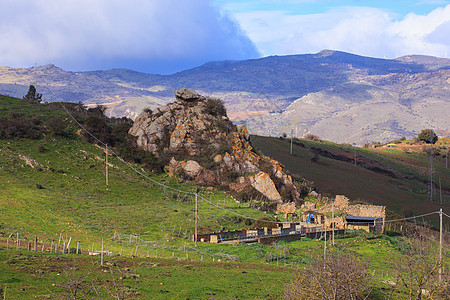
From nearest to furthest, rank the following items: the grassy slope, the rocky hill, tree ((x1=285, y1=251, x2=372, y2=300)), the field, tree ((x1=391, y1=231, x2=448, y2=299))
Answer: tree ((x1=285, y1=251, x2=372, y2=300)) → tree ((x1=391, y1=231, x2=448, y2=299)) → the field → the rocky hill → the grassy slope

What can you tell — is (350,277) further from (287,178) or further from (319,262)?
(287,178)

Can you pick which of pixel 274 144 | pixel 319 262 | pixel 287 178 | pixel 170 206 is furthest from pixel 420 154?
pixel 319 262

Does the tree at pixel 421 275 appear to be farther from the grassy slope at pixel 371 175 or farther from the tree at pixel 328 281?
the grassy slope at pixel 371 175

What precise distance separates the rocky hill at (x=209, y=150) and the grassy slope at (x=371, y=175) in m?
17.1

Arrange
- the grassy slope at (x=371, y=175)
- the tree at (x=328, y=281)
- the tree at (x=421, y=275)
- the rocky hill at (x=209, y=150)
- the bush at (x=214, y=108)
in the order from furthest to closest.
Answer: the grassy slope at (x=371, y=175) → the bush at (x=214, y=108) → the rocky hill at (x=209, y=150) → the tree at (x=421, y=275) → the tree at (x=328, y=281)

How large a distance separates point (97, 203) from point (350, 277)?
3801cm

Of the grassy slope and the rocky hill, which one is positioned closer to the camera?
the rocky hill

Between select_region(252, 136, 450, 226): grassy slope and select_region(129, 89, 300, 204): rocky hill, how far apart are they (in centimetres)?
1715

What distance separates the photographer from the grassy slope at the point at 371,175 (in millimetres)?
89625

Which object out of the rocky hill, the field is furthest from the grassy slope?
the field

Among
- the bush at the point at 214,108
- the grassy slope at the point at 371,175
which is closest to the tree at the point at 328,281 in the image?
the bush at the point at 214,108

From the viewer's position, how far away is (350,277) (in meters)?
21.5

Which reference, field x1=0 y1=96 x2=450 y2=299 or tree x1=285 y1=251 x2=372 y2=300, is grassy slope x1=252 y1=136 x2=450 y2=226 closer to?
field x1=0 y1=96 x2=450 y2=299

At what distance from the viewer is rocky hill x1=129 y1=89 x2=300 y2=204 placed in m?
69.3
